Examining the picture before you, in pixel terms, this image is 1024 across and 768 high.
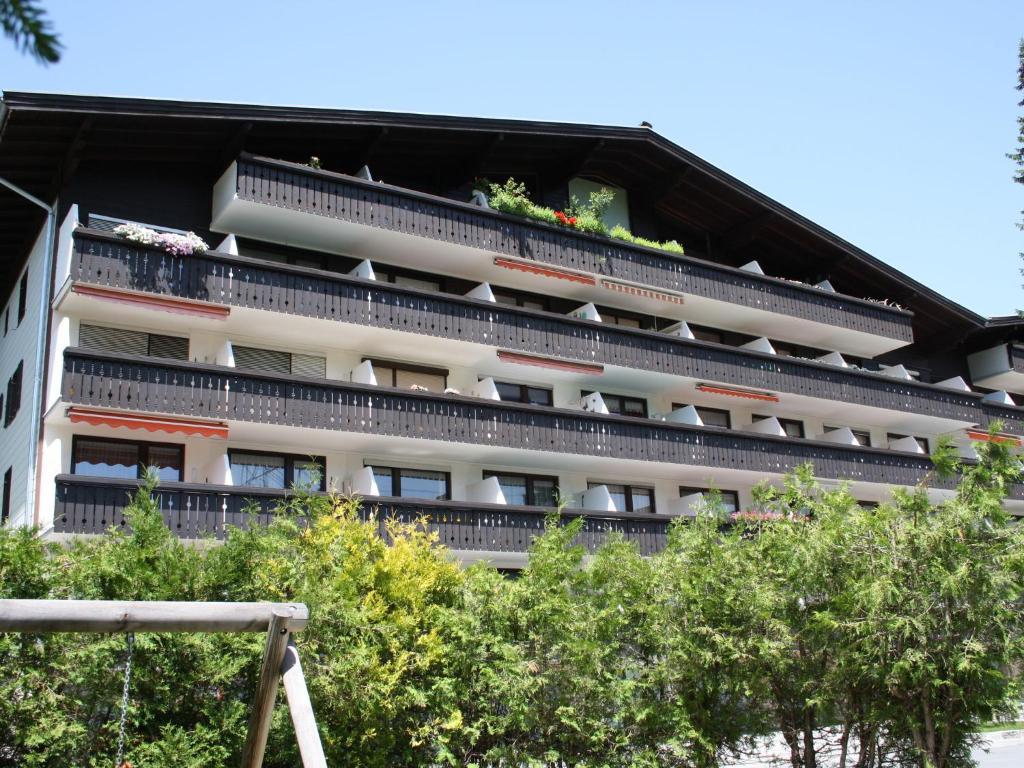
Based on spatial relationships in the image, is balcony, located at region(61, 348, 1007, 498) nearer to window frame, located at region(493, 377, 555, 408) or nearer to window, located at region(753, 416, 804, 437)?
window frame, located at region(493, 377, 555, 408)

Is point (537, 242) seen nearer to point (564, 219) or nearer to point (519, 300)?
point (564, 219)

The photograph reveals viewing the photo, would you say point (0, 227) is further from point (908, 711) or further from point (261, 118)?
point (908, 711)

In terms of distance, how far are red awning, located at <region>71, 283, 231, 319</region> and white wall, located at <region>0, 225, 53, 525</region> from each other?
1.90 meters

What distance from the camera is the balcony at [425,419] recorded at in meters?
21.6

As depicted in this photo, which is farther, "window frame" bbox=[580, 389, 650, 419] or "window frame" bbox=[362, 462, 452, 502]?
"window frame" bbox=[580, 389, 650, 419]

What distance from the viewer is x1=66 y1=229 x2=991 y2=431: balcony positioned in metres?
22.5

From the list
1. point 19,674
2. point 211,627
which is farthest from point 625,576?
point 211,627

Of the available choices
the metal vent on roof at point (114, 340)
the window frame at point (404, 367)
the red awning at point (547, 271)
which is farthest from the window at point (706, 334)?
the metal vent on roof at point (114, 340)

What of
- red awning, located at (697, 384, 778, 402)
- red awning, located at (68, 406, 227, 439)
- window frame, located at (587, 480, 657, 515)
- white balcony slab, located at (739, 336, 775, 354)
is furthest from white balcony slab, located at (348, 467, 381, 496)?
white balcony slab, located at (739, 336, 775, 354)

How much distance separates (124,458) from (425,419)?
653 centimetres

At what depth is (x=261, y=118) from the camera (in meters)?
24.6

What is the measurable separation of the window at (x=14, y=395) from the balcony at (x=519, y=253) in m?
5.38

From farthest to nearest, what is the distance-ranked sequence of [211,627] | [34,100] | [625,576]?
1. [34,100]
2. [625,576]
3. [211,627]

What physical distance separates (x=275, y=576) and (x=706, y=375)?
18189mm
